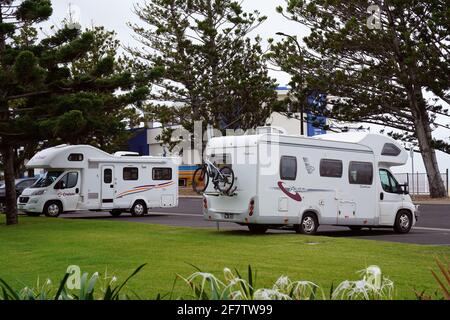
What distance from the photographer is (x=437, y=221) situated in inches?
949

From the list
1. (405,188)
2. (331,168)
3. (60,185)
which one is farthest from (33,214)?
(405,188)

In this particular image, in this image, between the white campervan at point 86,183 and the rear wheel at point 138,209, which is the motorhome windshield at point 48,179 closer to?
the white campervan at point 86,183

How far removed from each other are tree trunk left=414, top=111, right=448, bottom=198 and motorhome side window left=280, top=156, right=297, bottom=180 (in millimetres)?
23629

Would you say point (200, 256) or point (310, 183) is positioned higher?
point (310, 183)

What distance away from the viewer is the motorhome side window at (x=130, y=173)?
29.2 meters

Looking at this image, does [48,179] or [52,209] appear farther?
[48,179]

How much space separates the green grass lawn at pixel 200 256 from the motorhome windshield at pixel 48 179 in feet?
31.1

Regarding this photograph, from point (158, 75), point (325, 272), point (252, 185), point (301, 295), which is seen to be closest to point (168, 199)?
point (158, 75)

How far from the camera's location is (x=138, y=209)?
29.7 m

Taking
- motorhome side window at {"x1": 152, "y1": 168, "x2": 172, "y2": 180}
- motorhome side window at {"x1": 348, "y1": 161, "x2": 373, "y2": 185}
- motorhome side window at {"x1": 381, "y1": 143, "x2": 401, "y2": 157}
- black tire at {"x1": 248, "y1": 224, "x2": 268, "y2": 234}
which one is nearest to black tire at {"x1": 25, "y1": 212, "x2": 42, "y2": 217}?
motorhome side window at {"x1": 152, "y1": 168, "x2": 172, "y2": 180}

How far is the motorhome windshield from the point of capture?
2852cm

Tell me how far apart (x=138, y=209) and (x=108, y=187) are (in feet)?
5.92

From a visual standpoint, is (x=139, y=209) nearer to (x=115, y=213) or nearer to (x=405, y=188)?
(x=115, y=213)
